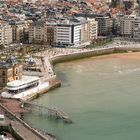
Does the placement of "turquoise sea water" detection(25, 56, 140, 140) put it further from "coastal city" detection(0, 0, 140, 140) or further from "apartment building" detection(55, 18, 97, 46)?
"apartment building" detection(55, 18, 97, 46)

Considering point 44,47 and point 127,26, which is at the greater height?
point 127,26

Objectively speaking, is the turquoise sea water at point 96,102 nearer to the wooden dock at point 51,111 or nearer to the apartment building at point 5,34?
the wooden dock at point 51,111

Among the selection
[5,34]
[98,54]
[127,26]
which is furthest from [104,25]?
[5,34]

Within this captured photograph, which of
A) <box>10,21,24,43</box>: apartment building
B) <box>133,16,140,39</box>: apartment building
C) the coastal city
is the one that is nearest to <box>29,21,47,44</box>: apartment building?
the coastal city

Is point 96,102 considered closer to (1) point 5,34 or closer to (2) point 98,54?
(2) point 98,54

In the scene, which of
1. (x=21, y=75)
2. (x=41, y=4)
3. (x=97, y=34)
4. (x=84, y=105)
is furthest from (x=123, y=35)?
(x=84, y=105)
